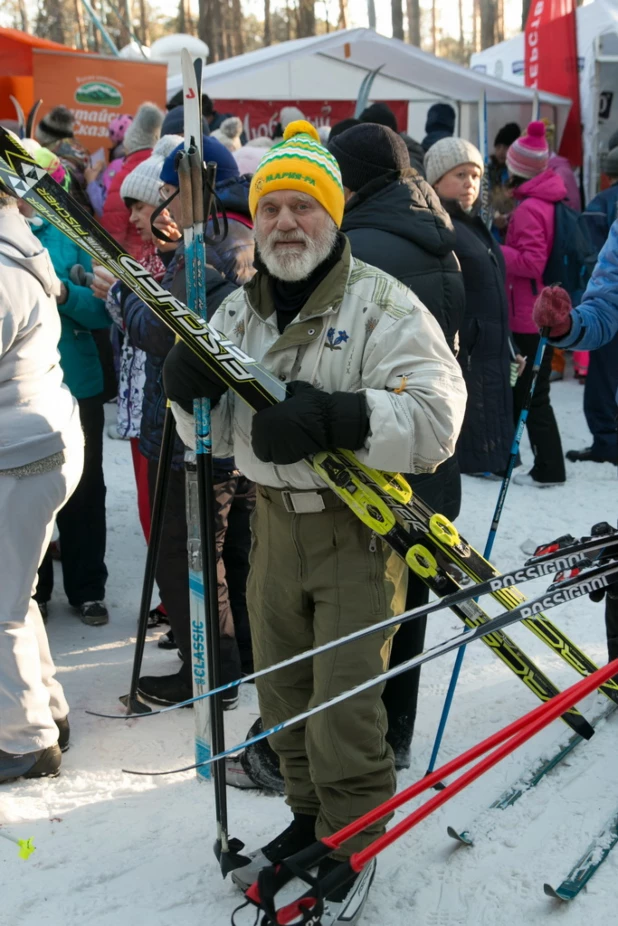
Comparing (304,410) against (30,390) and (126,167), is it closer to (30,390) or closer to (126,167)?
(30,390)

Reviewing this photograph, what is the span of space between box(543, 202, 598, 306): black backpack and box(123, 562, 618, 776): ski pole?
16.2 feet

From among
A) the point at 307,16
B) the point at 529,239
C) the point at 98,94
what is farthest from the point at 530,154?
the point at 307,16

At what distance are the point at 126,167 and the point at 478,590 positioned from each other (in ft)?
14.4

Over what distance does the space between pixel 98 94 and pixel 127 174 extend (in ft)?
14.7

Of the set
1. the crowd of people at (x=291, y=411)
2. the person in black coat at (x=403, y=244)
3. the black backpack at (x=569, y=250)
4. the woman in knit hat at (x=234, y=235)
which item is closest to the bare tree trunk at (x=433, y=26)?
the black backpack at (x=569, y=250)

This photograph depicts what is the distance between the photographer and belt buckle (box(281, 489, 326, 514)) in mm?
2377

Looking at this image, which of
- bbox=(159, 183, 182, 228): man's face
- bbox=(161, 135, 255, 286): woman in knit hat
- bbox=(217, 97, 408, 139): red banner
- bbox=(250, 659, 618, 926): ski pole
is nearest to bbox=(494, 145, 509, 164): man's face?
bbox=(217, 97, 408, 139): red banner

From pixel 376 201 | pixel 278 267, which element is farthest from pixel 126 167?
pixel 278 267

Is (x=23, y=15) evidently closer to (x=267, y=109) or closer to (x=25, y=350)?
(x=267, y=109)

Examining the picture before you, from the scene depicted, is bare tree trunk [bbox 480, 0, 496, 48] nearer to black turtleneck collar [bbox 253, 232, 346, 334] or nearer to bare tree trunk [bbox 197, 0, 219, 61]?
bare tree trunk [bbox 197, 0, 219, 61]

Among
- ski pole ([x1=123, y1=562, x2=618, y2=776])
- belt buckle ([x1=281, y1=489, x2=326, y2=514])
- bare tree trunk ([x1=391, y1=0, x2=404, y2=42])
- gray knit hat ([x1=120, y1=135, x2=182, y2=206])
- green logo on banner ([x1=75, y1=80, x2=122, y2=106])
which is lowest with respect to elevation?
ski pole ([x1=123, y1=562, x2=618, y2=776])

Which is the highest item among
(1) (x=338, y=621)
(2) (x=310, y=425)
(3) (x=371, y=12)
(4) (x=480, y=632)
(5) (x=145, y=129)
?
(3) (x=371, y=12)

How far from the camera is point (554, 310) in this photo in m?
3.13

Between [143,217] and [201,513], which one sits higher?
[143,217]
